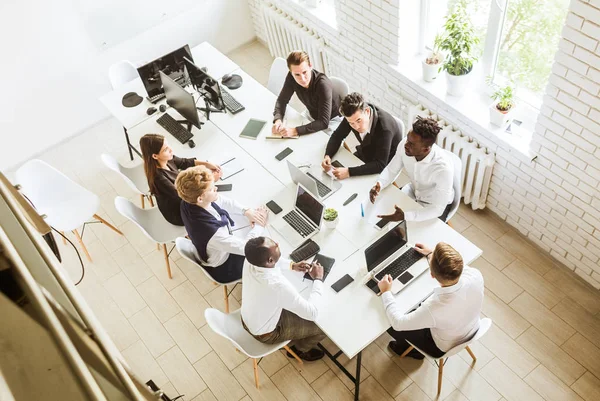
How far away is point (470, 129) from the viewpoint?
14.0 ft

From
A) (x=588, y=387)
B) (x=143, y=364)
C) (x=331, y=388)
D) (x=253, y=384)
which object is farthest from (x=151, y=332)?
(x=588, y=387)

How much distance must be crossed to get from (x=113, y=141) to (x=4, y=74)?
1.20 m

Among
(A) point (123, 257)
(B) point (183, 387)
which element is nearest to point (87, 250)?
(A) point (123, 257)

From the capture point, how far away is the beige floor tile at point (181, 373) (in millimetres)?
3967

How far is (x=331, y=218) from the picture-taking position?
3.68 m

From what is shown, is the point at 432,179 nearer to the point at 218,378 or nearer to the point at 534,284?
the point at 534,284

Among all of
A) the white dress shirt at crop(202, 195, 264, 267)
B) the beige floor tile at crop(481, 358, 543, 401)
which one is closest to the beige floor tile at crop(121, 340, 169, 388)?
the white dress shirt at crop(202, 195, 264, 267)

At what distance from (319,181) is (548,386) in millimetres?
2111

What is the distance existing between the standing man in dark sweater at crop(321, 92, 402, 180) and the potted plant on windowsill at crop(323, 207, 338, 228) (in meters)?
0.39

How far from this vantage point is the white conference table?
328 centimetres

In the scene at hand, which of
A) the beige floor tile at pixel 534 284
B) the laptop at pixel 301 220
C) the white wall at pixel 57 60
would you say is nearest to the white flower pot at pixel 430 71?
the laptop at pixel 301 220

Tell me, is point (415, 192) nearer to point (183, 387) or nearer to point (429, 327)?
point (429, 327)

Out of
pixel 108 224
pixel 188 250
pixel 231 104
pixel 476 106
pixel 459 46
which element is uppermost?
pixel 459 46

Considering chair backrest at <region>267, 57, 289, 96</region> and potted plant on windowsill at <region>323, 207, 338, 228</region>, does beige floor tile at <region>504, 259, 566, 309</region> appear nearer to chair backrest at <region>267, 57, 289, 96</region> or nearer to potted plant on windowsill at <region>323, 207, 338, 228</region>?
potted plant on windowsill at <region>323, 207, 338, 228</region>
